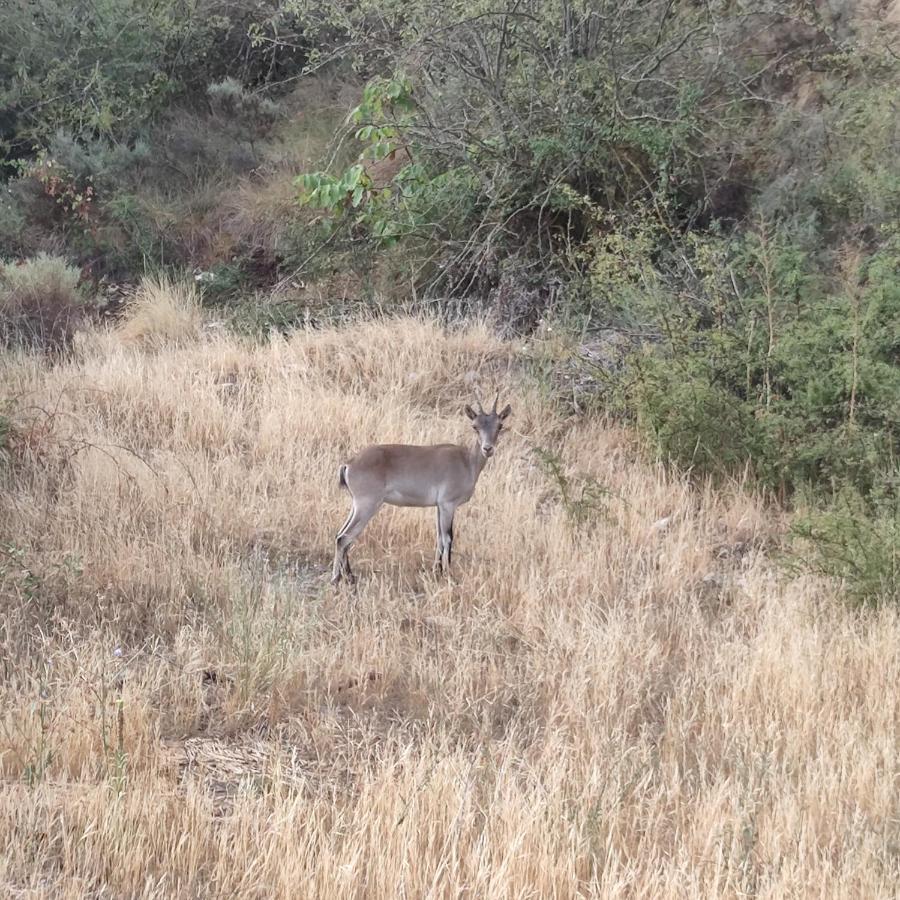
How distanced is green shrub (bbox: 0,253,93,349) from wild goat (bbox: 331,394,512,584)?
274 inches

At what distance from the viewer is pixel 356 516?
742 cm

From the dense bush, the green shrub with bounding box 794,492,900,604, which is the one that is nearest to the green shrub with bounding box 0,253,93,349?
the dense bush

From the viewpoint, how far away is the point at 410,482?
7500 mm

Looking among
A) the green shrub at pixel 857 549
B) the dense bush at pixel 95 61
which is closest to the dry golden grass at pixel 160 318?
Answer: the dense bush at pixel 95 61

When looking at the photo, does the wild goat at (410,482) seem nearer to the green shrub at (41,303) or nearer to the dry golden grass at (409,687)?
the dry golden grass at (409,687)

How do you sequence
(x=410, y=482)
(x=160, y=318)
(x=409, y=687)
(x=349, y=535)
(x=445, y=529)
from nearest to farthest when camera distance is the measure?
(x=409, y=687) < (x=349, y=535) < (x=410, y=482) < (x=445, y=529) < (x=160, y=318)

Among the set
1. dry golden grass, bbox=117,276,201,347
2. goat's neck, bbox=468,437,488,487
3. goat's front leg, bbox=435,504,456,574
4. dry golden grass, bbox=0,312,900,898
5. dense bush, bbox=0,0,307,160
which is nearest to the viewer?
dry golden grass, bbox=0,312,900,898

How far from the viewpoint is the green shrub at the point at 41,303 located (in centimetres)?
1357

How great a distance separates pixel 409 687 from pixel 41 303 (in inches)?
419

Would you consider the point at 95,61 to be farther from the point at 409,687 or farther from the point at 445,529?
the point at 409,687

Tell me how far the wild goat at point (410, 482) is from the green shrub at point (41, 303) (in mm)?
6959

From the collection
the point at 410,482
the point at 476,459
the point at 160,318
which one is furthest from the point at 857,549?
the point at 160,318

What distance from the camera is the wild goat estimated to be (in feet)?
24.3

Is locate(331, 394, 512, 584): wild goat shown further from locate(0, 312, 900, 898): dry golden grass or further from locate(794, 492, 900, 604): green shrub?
locate(794, 492, 900, 604): green shrub
